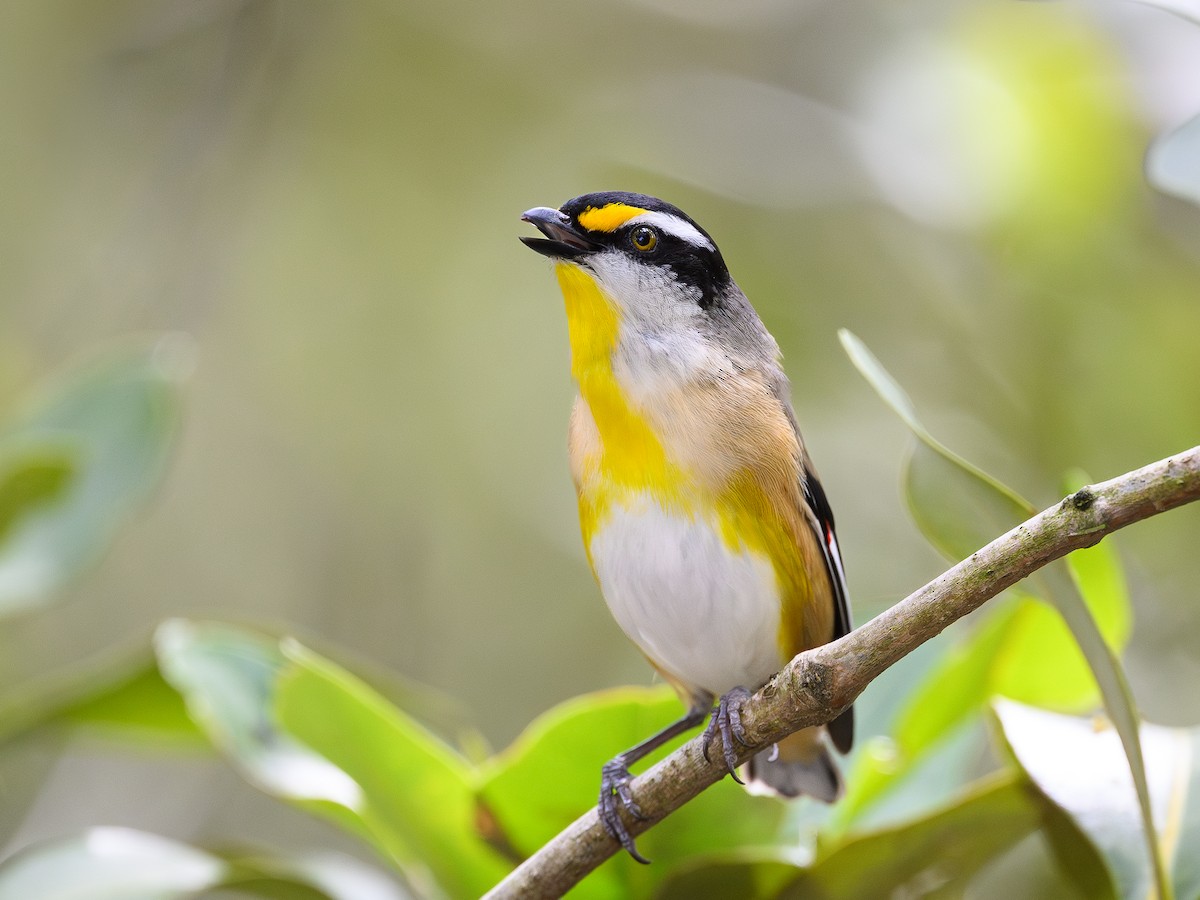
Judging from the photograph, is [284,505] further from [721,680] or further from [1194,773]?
[1194,773]

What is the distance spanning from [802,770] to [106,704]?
57.0 inches

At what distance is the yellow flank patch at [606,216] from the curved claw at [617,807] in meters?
0.93

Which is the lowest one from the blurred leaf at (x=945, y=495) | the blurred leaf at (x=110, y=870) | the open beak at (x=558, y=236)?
the blurred leaf at (x=945, y=495)

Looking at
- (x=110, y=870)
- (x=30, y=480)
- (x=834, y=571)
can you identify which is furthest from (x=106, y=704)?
(x=834, y=571)

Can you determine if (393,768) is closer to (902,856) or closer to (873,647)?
(902,856)

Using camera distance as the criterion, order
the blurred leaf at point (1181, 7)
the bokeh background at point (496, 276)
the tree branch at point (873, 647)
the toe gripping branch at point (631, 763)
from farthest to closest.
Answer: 1. the bokeh background at point (496, 276)
2. the blurred leaf at point (1181, 7)
3. the toe gripping branch at point (631, 763)
4. the tree branch at point (873, 647)

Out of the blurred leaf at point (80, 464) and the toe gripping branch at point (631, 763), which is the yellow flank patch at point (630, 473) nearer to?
the toe gripping branch at point (631, 763)

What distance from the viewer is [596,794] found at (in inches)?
82.4

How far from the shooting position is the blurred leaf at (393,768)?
2.05 meters

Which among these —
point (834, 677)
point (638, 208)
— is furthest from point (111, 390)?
point (834, 677)

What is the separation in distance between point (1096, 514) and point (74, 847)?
2.02 metres

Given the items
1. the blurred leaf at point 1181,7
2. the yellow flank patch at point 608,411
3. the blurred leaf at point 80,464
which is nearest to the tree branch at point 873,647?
the yellow flank patch at point 608,411

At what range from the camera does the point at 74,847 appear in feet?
7.86

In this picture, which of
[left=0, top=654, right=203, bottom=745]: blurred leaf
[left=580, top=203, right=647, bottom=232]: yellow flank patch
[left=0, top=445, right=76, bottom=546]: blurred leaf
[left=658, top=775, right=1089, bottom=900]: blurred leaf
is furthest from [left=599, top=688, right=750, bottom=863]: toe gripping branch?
[left=0, top=445, right=76, bottom=546]: blurred leaf
